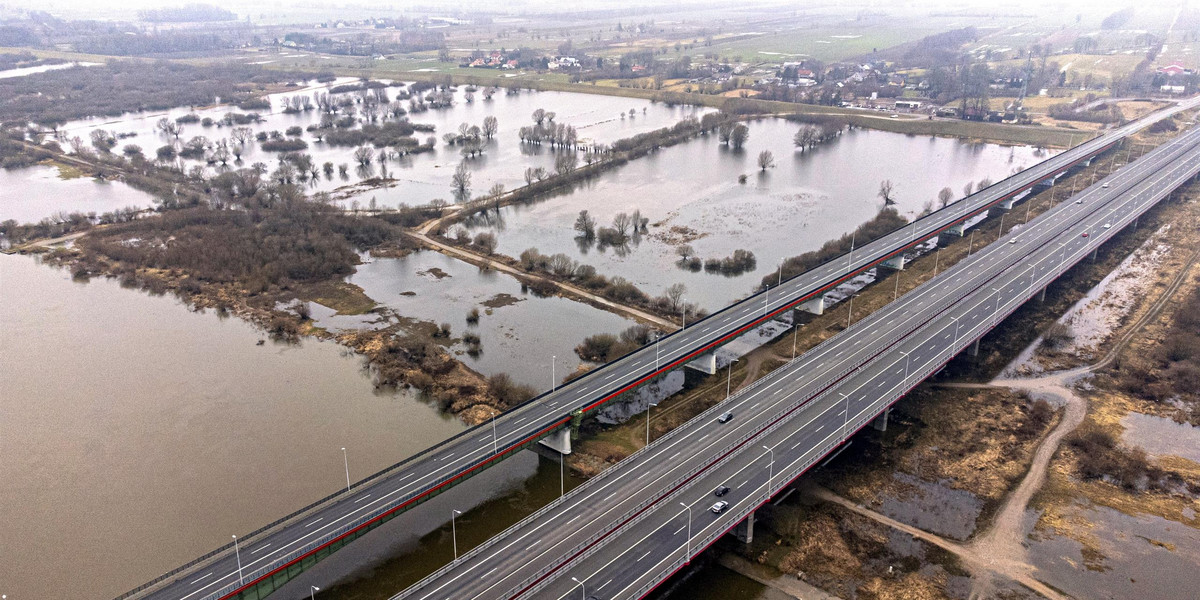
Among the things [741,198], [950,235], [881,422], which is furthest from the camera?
[741,198]

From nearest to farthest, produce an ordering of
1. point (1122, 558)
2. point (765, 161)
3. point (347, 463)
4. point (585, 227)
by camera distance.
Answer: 1. point (1122, 558)
2. point (347, 463)
3. point (585, 227)
4. point (765, 161)

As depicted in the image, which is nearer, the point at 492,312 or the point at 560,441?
the point at 560,441

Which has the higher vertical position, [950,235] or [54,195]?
[54,195]

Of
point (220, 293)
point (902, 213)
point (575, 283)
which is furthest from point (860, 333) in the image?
point (220, 293)

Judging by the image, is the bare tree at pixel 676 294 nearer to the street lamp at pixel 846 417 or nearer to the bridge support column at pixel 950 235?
the street lamp at pixel 846 417

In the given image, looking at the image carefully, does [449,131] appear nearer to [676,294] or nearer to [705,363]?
[676,294]

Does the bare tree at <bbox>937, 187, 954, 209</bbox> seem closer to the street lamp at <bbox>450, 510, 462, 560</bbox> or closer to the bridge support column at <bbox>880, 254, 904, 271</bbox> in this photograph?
the bridge support column at <bbox>880, 254, 904, 271</bbox>

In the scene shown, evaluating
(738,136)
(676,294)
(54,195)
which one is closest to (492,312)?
(676,294)
